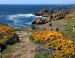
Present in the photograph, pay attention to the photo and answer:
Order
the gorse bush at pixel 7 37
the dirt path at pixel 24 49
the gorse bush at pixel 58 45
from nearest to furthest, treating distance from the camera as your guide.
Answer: the gorse bush at pixel 58 45 → the dirt path at pixel 24 49 → the gorse bush at pixel 7 37

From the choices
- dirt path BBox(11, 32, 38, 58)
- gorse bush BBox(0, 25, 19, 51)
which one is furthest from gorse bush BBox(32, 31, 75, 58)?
gorse bush BBox(0, 25, 19, 51)

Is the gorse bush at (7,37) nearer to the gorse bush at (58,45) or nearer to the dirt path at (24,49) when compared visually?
the dirt path at (24,49)

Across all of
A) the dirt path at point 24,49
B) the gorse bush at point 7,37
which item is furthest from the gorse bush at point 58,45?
the gorse bush at point 7,37

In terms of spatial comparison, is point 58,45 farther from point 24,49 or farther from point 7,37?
point 7,37

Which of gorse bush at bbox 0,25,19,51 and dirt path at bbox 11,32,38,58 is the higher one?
gorse bush at bbox 0,25,19,51

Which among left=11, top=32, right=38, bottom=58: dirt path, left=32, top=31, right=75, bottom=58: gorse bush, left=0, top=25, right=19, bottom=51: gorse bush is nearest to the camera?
left=32, top=31, right=75, bottom=58: gorse bush

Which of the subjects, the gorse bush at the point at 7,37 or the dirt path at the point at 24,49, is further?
the gorse bush at the point at 7,37

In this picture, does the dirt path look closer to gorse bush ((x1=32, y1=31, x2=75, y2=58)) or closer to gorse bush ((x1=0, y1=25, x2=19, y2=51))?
gorse bush ((x1=0, y1=25, x2=19, y2=51))

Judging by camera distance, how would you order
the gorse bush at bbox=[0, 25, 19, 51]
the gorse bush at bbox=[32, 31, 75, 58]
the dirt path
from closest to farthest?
1. the gorse bush at bbox=[32, 31, 75, 58]
2. the dirt path
3. the gorse bush at bbox=[0, 25, 19, 51]

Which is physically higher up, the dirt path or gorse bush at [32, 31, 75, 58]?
gorse bush at [32, 31, 75, 58]

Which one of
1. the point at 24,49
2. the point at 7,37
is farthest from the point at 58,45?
the point at 7,37

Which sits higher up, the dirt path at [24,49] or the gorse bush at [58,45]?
the gorse bush at [58,45]

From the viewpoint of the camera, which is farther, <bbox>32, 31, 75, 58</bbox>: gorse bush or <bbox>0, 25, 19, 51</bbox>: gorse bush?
<bbox>0, 25, 19, 51</bbox>: gorse bush

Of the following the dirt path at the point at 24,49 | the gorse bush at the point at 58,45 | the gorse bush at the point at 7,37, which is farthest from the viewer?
the gorse bush at the point at 7,37
